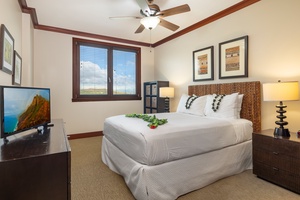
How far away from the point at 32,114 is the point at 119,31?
10.3 ft

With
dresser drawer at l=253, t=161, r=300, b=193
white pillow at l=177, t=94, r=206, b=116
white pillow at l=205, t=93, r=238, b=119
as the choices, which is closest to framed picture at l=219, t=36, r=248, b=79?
white pillow at l=205, t=93, r=238, b=119

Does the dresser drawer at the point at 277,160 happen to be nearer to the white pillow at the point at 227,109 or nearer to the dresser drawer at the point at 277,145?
the dresser drawer at the point at 277,145

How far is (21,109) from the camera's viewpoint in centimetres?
141

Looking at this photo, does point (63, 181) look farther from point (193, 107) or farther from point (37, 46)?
Result: point (37, 46)

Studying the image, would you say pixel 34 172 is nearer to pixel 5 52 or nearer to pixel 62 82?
pixel 5 52

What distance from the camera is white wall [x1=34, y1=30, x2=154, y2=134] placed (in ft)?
12.6

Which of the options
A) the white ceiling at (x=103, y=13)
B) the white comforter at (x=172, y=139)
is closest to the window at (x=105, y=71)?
the white ceiling at (x=103, y=13)

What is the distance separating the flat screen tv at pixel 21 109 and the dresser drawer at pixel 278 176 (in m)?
2.67

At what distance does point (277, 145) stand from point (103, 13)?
3451 millimetres

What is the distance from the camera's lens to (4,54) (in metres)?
1.89

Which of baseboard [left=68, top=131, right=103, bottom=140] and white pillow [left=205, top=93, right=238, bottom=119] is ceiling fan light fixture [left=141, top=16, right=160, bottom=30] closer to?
white pillow [left=205, top=93, right=238, bottom=119]

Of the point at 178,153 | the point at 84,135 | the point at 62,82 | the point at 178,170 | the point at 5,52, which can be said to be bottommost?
the point at 84,135

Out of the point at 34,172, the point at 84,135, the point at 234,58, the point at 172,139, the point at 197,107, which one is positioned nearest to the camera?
the point at 34,172

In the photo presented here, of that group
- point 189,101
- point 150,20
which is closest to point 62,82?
point 150,20
